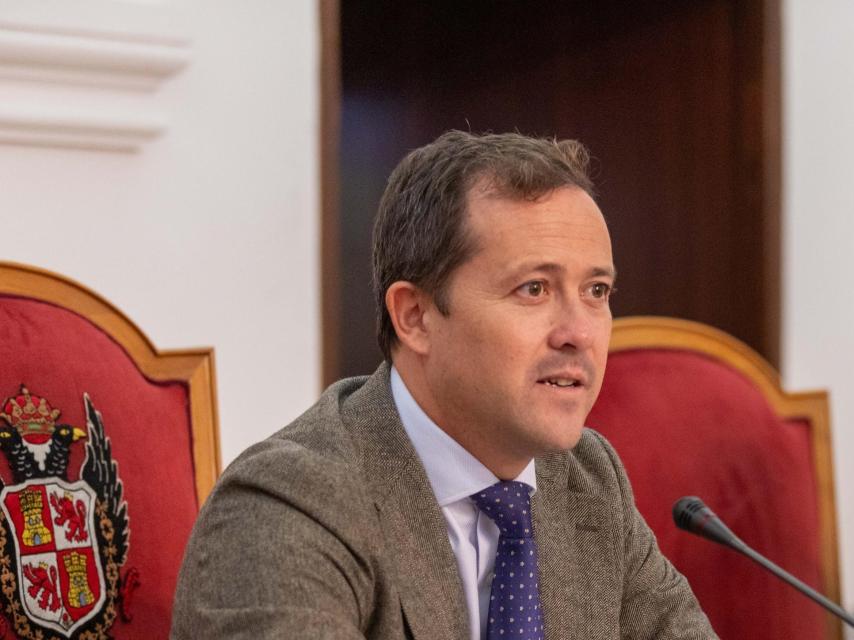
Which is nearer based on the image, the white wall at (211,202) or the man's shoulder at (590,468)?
the man's shoulder at (590,468)

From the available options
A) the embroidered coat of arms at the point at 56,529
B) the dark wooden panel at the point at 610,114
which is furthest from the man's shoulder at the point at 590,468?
the dark wooden panel at the point at 610,114

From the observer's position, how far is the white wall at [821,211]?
8.59 feet

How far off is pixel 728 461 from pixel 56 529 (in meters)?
0.94

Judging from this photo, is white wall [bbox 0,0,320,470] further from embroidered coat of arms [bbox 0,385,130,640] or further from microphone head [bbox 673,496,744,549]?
microphone head [bbox 673,496,744,549]

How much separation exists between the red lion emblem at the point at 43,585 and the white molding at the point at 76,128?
749 millimetres

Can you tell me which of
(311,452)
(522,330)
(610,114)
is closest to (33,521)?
(311,452)

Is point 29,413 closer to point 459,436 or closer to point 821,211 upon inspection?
point 459,436

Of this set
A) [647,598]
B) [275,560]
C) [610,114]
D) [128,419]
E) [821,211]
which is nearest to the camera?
[275,560]

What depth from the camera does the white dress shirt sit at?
1226mm

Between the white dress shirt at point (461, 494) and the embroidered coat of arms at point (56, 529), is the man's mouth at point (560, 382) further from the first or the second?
the embroidered coat of arms at point (56, 529)

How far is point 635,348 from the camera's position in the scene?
1676 mm

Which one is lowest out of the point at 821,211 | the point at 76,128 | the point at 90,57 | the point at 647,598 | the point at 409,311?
the point at 647,598

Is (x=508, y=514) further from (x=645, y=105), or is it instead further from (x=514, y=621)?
(x=645, y=105)

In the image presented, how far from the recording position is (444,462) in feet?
4.09
